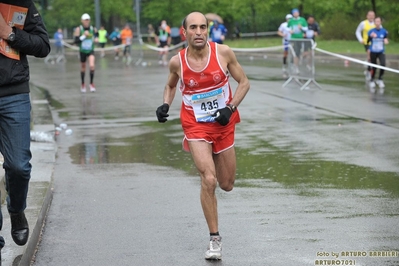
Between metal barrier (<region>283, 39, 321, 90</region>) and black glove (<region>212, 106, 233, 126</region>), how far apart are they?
50.0 ft

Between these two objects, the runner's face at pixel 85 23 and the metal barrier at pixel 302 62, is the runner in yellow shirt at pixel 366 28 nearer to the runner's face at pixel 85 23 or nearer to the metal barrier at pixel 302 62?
the metal barrier at pixel 302 62

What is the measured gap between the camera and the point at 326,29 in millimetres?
51438

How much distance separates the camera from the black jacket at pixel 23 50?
6.16 metres

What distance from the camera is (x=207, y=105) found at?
6977 millimetres

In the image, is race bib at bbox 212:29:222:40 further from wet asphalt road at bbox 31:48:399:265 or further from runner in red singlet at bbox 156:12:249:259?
runner in red singlet at bbox 156:12:249:259

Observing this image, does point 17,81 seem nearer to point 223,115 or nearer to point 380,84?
point 223,115

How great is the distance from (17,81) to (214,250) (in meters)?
1.87

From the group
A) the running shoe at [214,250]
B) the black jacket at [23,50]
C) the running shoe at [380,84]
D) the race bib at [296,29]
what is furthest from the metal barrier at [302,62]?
the black jacket at [23,50]

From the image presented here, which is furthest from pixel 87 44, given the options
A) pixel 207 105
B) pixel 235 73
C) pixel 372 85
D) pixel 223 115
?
pixel 223 115

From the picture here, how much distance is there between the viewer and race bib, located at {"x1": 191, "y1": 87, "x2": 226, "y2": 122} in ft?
22.9

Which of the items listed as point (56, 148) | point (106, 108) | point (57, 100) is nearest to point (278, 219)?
point (56, 148)

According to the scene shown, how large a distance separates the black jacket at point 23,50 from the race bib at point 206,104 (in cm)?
124

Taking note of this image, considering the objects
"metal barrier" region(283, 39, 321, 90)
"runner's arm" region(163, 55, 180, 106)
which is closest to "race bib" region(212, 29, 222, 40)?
"metal barrier" region(283, 39, 321, 90)

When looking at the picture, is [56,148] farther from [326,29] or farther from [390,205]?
[326,29]
